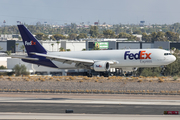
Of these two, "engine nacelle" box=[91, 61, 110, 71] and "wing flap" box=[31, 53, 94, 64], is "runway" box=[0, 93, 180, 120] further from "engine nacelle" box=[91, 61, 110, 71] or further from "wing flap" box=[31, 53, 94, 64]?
"wing flap" box=[31, 53, 94, 64]

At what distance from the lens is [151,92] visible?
42969mm

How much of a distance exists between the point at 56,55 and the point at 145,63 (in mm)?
16482

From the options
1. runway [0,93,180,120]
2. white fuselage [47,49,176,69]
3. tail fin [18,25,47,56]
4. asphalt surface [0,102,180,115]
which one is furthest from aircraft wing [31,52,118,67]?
asphalt surface [0,102,180,115]

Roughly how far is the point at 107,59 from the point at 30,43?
1611 cm

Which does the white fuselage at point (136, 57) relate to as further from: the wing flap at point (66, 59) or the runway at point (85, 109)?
the runway at point (85, 109)

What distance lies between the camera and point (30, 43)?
5756cm

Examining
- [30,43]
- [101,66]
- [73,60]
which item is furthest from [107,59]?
[30,43]

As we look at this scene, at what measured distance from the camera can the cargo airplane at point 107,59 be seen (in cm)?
4856

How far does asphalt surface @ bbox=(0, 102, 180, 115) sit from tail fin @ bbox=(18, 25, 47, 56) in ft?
83.2

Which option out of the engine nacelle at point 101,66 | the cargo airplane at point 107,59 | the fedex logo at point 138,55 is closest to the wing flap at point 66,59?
the cargo airplane at point 107,59

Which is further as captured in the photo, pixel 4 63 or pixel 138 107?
pixel 4 63

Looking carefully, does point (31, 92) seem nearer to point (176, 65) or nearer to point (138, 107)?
point (138, 107)

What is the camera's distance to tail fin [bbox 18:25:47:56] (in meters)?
57.1

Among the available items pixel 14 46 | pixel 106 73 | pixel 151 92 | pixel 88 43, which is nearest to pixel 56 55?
pixel 106 73
